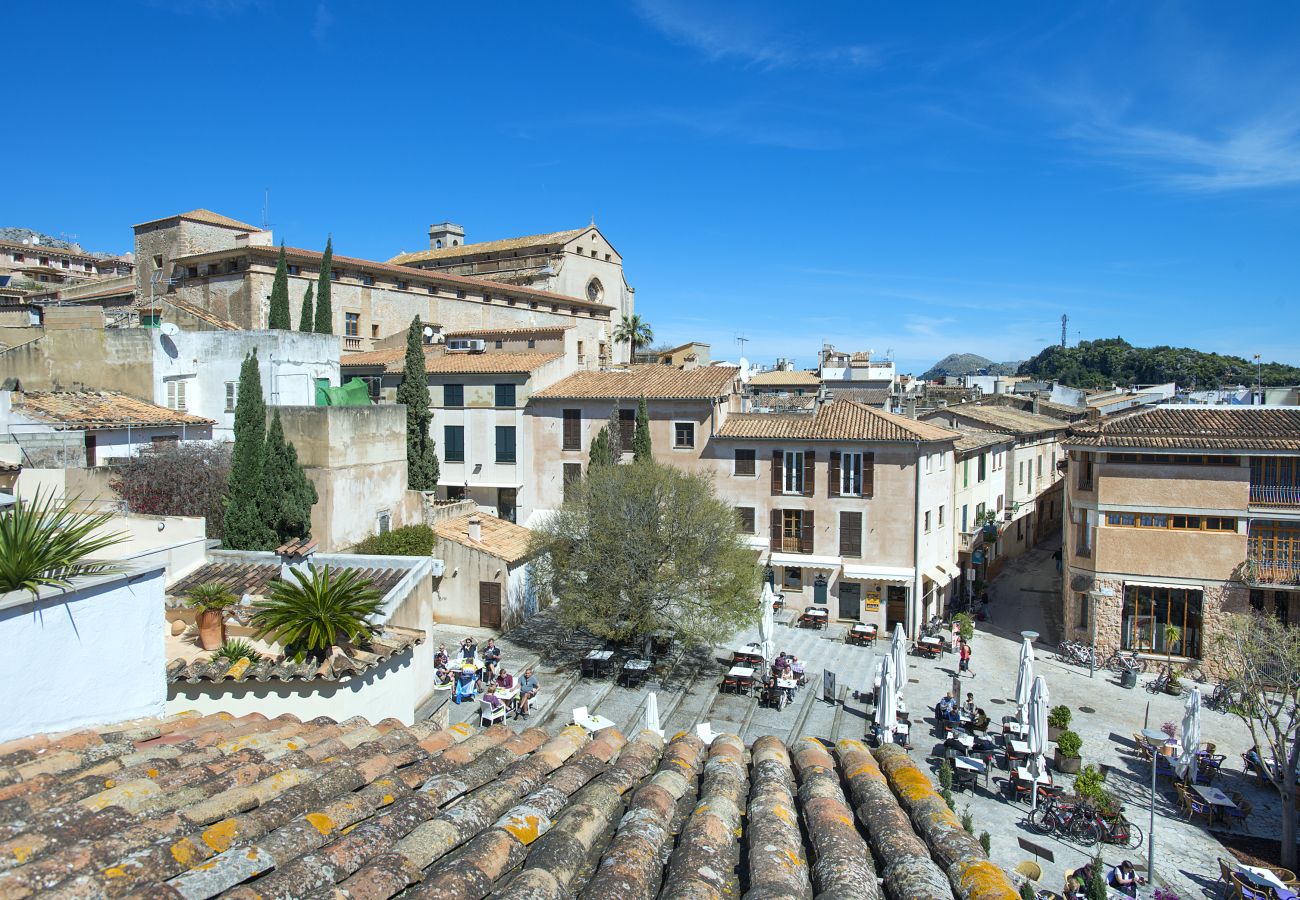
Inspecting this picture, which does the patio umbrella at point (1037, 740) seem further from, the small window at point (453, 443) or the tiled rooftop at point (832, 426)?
the small window at point (453, 443)

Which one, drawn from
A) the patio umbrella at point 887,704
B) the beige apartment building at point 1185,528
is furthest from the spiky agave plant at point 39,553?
the beige apartment building at point 1185,528

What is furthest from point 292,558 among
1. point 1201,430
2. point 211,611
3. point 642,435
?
point 1201,430

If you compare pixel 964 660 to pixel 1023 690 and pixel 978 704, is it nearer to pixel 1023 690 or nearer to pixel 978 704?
pixel 978 704

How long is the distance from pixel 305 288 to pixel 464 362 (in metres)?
11.7

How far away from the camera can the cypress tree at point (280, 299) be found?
1512 inches

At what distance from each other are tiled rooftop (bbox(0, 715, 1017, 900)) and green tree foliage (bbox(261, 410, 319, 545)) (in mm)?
15971

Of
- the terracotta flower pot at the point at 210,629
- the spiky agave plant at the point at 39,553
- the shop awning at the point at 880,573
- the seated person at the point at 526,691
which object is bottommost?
the seated person at the point at 526,691

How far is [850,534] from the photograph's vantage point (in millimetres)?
30484

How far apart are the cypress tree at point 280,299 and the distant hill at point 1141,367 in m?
82.6

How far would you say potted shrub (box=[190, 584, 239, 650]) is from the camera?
488 inches

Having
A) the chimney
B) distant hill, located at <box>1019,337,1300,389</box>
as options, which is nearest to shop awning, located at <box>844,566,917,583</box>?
the chimney

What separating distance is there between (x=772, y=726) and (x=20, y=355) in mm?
28107

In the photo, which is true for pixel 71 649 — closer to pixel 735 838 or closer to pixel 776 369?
pixel 735 838

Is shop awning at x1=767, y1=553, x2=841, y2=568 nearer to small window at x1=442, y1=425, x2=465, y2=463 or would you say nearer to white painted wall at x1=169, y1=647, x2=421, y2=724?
small window at x1=442, y1=425, x2=465, y2=463
